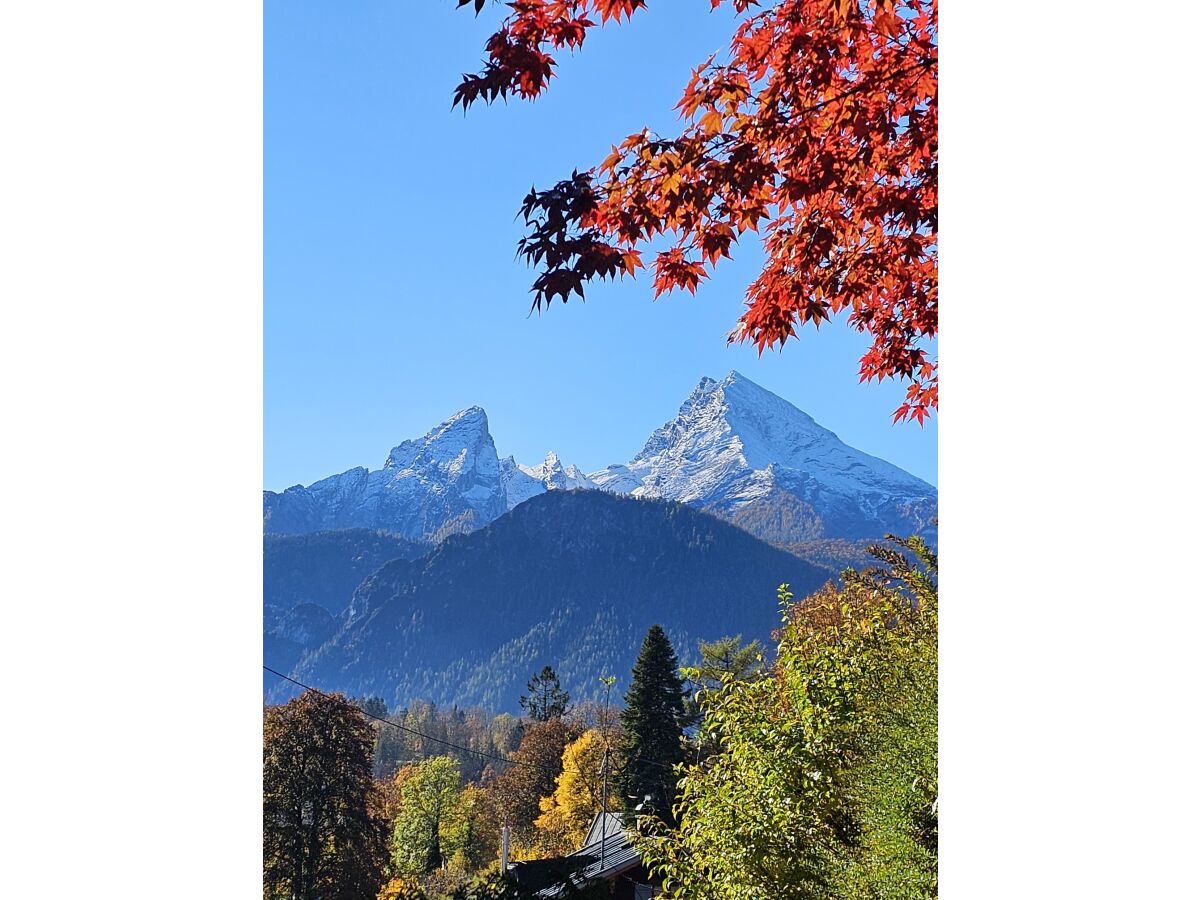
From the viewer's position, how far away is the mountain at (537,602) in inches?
142

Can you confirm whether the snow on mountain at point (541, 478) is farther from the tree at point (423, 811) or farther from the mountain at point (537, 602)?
the tree at point (423, 811)

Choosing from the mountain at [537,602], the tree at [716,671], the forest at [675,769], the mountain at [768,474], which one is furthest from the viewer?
the mountain at [537,602]

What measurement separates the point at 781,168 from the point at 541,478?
1.73m

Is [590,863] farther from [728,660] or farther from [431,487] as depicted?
[431,487]

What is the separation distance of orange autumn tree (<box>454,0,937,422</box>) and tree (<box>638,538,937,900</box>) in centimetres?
92

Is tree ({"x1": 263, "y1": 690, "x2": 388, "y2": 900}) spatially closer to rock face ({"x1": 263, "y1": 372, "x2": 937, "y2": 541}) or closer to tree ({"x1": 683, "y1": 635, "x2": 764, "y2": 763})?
Answer: rock face ({"x1": 263, "y1": 372, "x2": 937, "y2": 541})

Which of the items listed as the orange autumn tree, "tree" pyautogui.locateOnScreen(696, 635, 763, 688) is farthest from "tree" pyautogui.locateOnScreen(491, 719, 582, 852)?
the orange autumn tree

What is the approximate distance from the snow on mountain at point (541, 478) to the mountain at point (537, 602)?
0.04m

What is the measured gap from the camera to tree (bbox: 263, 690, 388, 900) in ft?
11.3

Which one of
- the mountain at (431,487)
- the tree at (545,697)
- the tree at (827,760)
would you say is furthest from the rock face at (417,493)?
the tree at (827,760)
